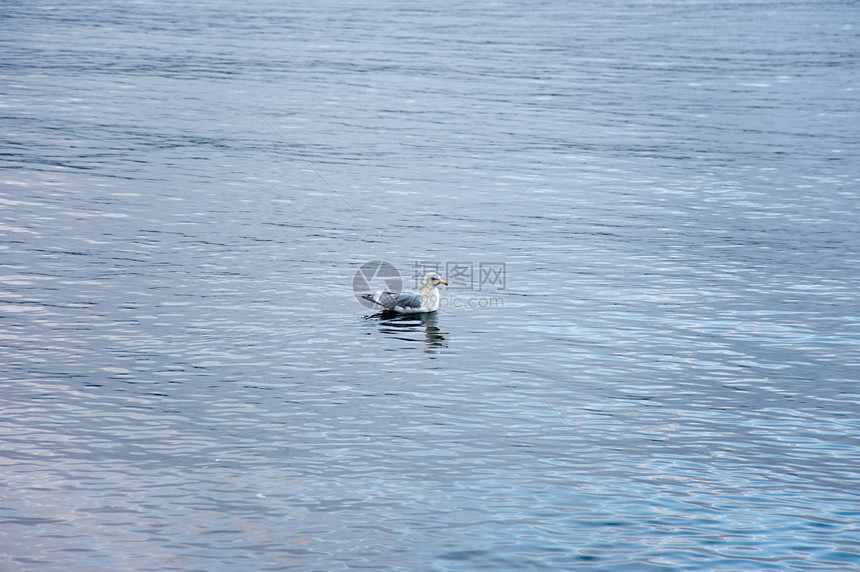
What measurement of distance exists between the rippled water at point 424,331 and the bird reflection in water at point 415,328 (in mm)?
107

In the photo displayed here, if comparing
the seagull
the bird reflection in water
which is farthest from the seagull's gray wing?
the bird reflection in water

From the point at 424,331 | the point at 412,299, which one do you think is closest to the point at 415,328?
the point at 424,331

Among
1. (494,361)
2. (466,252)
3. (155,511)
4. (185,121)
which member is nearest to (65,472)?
(155,511)

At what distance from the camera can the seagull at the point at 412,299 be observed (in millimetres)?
18672

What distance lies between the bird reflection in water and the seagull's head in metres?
0.68

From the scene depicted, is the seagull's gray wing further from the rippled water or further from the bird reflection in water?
the rippled water

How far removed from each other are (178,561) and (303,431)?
3.45 metres

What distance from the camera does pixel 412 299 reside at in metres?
18.8

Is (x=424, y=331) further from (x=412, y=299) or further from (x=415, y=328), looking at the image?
(x=412, y=299)

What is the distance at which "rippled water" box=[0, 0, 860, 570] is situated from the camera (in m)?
11.5

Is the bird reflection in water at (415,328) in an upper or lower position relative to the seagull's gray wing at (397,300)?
lower

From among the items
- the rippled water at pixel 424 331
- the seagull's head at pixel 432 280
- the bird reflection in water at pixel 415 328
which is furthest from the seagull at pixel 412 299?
the rippled water at pixel 424 331

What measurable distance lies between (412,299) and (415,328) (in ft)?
2.35

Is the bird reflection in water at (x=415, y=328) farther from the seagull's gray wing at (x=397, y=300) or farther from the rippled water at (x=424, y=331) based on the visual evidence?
the seagull's gray wing at (x=397, y=300)
